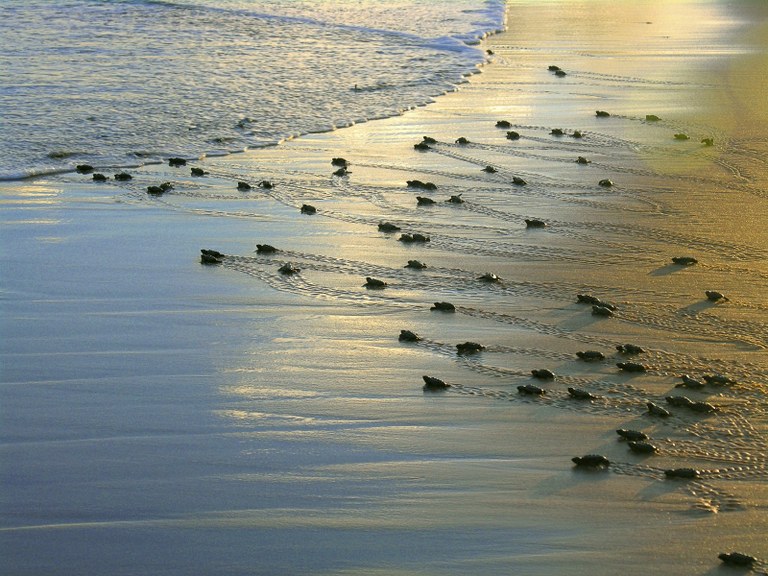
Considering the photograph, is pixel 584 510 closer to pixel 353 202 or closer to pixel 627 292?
pixel 627 292

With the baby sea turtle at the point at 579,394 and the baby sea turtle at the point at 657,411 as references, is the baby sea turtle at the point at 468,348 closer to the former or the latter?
the baby sea turtle at the point at 579,394

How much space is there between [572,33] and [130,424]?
21.0 meters

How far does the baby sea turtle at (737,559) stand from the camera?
4.72 m

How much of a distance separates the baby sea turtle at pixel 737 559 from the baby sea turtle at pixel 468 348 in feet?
8.57

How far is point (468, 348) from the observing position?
708 centimetres

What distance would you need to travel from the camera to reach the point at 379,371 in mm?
6793

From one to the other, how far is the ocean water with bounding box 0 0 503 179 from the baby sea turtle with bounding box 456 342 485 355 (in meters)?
6.51

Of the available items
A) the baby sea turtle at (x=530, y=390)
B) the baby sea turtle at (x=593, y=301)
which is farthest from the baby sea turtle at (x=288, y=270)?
the baby sea turtle at (x=530, y=390)

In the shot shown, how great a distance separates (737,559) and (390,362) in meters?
2.76

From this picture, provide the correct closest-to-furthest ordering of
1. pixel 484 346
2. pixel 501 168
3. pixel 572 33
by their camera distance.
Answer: pixel 484 346 → pixel 501 168 → pixel 572 33

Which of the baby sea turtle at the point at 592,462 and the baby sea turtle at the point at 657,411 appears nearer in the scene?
the baby sea turtle at the point at 592,462

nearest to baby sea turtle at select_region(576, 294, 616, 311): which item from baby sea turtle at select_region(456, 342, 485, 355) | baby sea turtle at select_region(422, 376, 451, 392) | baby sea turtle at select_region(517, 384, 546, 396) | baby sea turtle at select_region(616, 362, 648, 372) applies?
baby sea turtle at select_region(616, 362, 648, 372)

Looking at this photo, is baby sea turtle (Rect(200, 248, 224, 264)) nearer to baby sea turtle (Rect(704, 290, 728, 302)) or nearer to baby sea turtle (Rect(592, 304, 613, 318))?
baby sea turtle (Rect(592, 304, 613, 318))

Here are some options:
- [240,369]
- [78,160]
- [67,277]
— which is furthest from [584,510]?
[78,160]
